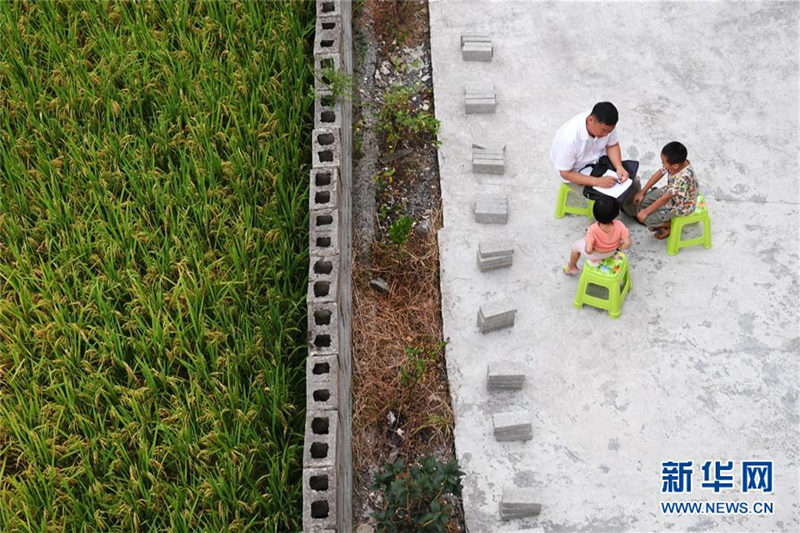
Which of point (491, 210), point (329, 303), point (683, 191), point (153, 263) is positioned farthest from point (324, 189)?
point (683, 191)

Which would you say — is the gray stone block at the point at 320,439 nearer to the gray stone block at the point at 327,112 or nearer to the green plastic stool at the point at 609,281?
the green plastic stool at the point at 609,281

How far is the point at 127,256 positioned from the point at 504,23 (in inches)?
134

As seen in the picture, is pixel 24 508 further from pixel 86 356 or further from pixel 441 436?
pixel 441 436

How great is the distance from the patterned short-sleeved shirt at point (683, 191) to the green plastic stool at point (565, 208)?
1.78 ft

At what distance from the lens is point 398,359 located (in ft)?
19.3

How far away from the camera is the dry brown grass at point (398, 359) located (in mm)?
5555

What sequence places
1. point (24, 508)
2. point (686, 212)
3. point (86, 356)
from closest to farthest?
point (24, 508) < point (86, 356) < point (686, 212)

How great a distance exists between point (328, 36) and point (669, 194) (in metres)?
2.40

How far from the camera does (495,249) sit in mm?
6082

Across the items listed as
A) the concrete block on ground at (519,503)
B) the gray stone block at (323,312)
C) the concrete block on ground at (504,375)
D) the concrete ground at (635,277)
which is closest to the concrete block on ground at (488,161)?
the concrete ground at (635,277)

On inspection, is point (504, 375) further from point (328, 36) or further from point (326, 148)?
point (328, 36)

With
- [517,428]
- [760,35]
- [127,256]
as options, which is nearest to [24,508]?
[127,256]

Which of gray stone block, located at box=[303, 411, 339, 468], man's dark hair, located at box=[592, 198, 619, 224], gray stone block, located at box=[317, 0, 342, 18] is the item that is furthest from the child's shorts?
gray stone block, located at box=[317, 0, 342, 18]

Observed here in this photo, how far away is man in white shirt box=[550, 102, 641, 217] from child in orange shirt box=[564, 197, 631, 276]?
1.08ft
